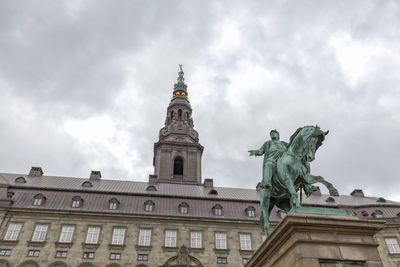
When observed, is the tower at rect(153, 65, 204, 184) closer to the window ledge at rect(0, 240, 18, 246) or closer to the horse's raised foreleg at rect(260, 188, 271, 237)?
the window ledge at rect(0, 240, 18, 246)

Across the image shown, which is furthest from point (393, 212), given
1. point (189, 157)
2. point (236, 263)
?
point (189, 157)

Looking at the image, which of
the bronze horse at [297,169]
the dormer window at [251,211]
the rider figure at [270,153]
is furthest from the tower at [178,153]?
the bronze horse at [297,169]

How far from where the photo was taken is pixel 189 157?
5247cm

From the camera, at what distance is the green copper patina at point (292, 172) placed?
9.91m

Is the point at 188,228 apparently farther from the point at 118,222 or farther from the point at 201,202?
the point at 118,222

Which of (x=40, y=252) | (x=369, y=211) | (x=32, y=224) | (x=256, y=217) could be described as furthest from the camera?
(x=369, y=211)

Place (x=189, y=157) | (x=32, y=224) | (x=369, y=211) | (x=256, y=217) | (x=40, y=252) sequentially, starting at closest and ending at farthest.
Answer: (x=40, y=252), (x=32, y=224), (x=256, y=217), (x=369, y=211), (x=189, y=157)

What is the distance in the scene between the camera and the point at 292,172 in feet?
Answer: 32.4

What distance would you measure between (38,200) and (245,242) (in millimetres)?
23895

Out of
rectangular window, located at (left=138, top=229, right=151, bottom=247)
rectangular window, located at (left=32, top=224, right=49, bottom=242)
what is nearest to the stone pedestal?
rectangular window, located at (left=138, top=229, right=151, bottom=247)

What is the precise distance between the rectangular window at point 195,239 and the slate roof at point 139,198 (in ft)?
6.86

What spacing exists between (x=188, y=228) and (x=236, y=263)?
20.9 ft

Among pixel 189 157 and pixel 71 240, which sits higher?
pixel 189 157

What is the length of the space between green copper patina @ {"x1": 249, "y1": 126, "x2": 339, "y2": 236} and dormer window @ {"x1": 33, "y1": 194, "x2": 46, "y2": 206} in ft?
106
